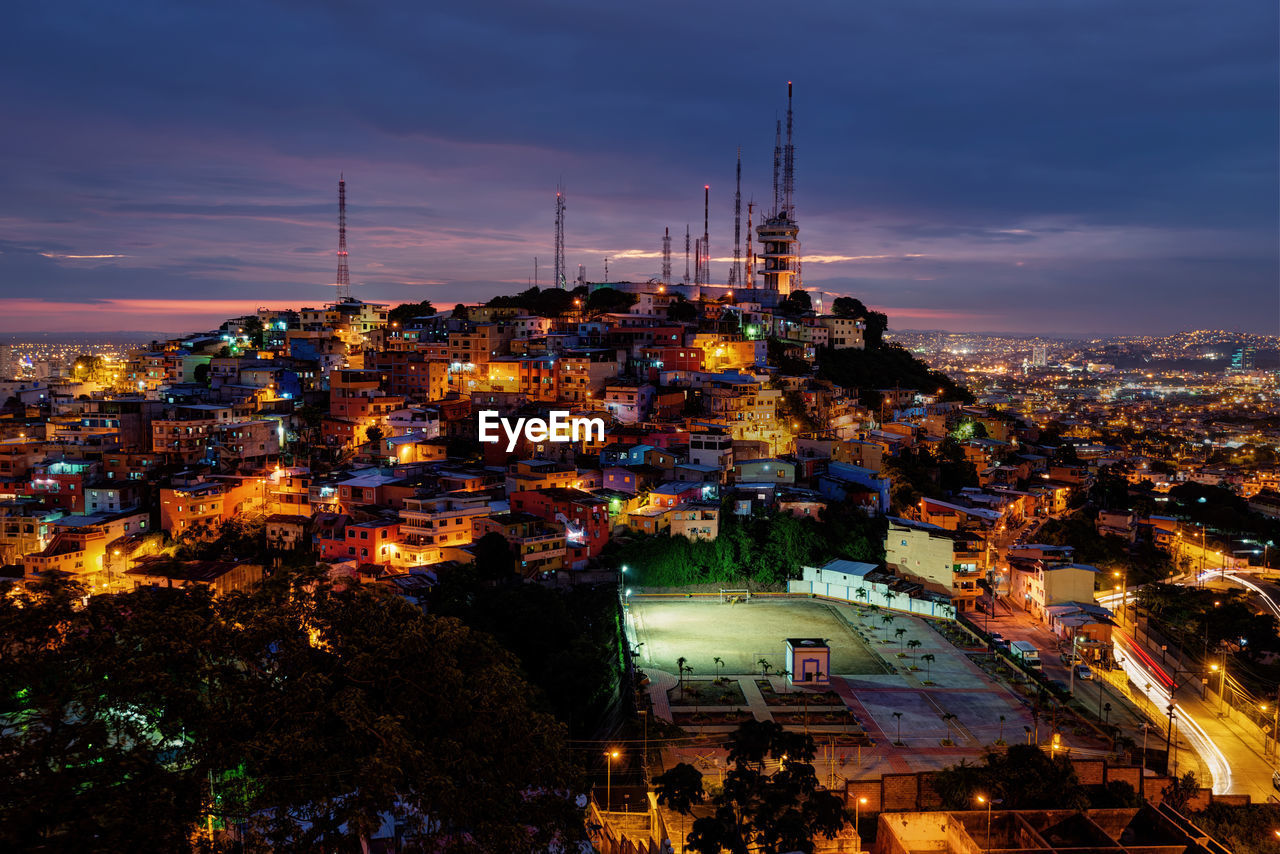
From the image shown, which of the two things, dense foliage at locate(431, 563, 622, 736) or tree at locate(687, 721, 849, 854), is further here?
dense foliage at locate(431, 563, 622, 736)

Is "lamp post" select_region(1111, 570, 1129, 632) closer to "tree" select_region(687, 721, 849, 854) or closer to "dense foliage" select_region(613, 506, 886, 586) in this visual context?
"dense foliage" select_region(613, 506, 886, 586)

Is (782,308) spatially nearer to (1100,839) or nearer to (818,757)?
(818,757)

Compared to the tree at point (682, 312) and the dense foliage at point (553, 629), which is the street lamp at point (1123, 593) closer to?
the dense foliage at point (553, 629)

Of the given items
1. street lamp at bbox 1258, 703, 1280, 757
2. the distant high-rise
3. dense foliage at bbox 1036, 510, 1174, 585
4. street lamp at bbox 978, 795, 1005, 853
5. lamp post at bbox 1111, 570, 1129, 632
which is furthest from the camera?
the distant high-rise

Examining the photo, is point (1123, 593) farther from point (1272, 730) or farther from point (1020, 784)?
point (1020, 784)

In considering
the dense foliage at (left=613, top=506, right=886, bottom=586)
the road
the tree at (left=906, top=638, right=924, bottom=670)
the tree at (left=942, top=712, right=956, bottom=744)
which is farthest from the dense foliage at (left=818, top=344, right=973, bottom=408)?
the tree at (left=942, top=712, right=956, bottom=744)

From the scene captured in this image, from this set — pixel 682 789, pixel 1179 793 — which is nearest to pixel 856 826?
pixel 682 789
